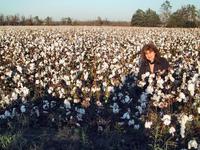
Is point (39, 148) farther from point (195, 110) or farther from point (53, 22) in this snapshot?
point (53, 22)

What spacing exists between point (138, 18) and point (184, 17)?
5957mm

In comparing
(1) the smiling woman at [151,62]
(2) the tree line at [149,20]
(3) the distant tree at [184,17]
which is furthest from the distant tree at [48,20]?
(1) the smiling woman at [151,62]

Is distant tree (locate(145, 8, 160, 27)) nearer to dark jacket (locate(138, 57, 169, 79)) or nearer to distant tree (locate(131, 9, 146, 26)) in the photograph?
distant tree (locate(131, 9, 146, 26))

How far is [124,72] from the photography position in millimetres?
10109

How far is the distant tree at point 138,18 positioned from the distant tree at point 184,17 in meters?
3.57

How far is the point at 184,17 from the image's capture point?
59.3m

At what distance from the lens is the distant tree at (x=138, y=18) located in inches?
2387

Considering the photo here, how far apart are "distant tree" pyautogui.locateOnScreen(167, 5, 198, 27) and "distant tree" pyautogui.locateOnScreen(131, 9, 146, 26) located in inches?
140

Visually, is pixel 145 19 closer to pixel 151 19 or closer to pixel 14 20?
pixel 151 19

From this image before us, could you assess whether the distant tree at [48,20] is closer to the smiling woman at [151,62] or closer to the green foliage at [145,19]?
the green foliage at [145,19]

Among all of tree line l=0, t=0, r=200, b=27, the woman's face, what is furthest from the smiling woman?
tree line l=0, t=0, r=200, b=27

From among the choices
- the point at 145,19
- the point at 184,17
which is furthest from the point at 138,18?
the point at 184,17

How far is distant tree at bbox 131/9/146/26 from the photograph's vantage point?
60.6m

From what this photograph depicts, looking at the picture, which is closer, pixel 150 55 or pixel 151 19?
pixel 150 55
